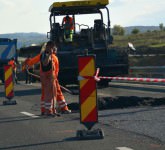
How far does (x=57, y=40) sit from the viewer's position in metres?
23.1

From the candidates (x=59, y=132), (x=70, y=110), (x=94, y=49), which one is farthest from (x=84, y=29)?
(x=59, y=132)

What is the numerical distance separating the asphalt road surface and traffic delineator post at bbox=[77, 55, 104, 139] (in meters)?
0.20

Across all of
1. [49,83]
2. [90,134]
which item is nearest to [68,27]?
[49,83]

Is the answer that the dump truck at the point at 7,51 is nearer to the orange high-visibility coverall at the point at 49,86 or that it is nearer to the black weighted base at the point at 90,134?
the orange high-visibility coverall at the point at 49,86

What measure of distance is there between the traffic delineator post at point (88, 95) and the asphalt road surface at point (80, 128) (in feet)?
0.66

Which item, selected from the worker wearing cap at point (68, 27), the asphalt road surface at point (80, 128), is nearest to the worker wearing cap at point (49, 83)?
the asphalt road surface at point (80, 128)

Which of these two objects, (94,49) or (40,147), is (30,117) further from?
(94,49)

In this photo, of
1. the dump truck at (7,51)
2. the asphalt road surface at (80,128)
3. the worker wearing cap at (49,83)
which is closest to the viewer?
the asphalt road surface at (80,128)

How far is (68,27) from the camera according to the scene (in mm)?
22859

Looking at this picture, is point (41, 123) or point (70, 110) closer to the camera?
point (41, 123)

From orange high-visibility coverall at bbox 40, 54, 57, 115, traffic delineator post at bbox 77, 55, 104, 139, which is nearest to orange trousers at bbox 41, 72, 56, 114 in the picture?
orange high-visibility coverall at bbox 40, 54, 57, 115

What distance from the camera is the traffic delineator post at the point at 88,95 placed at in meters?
9.30

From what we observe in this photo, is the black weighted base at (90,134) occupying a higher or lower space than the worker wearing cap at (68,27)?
lower

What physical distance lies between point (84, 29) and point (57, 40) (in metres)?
1.26
